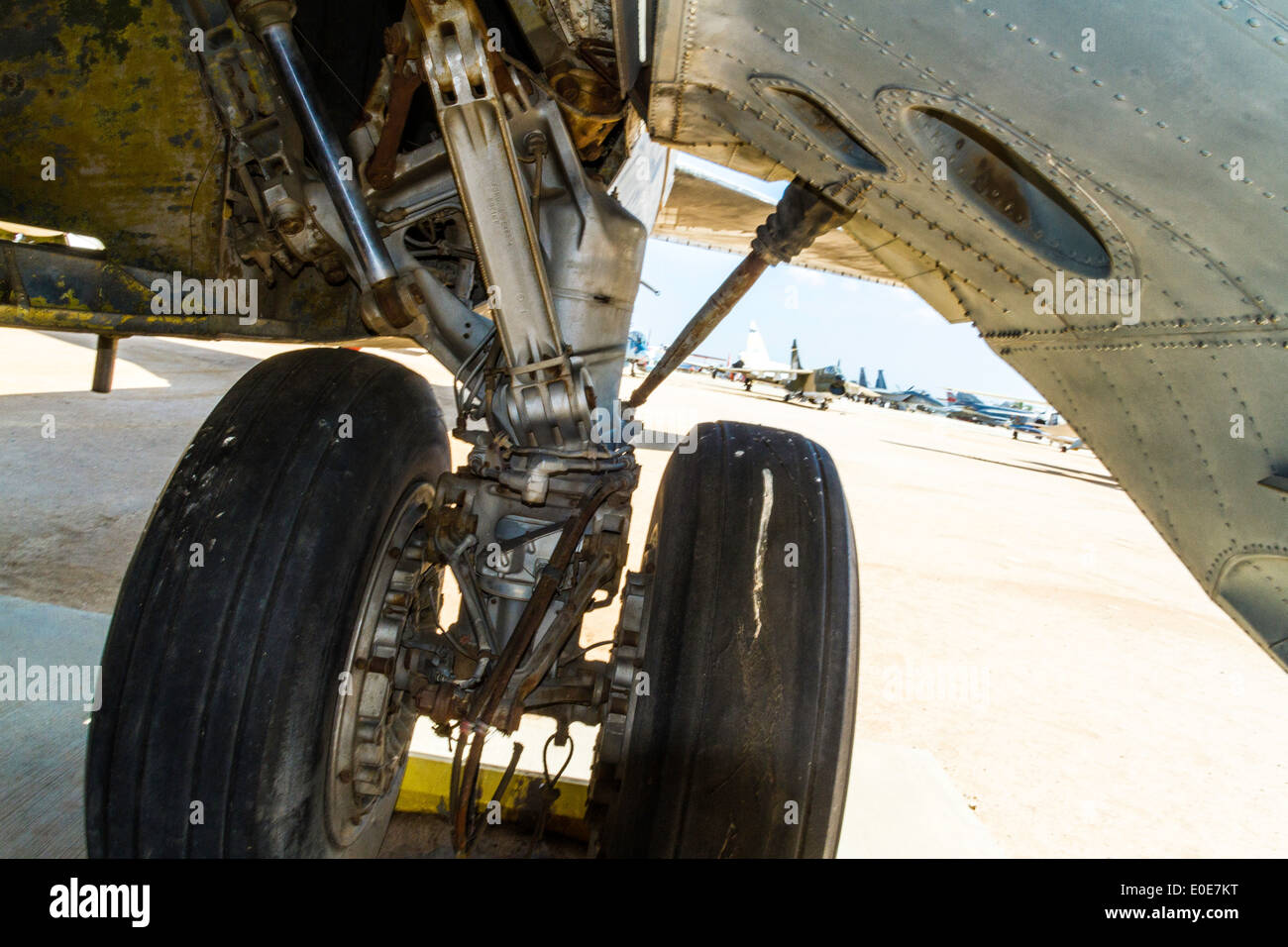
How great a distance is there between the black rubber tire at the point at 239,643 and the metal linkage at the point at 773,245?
0.87 metres

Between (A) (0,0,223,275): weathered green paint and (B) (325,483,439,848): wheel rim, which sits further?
(A) (0,0,223,275): weathered green paint

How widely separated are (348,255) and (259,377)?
342 millimetres

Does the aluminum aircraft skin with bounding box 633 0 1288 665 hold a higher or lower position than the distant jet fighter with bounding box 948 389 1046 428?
lower

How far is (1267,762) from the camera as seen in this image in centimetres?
321

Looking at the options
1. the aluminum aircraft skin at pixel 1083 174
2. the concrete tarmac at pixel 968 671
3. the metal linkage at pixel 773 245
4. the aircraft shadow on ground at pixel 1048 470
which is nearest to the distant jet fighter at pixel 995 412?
the aircraft shadow on ground at pixel 1048 470

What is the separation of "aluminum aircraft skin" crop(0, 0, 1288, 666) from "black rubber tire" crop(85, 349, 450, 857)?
3.11ft

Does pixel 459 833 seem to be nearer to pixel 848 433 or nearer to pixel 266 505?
pixel 266 505

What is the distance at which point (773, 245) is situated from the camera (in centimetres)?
201

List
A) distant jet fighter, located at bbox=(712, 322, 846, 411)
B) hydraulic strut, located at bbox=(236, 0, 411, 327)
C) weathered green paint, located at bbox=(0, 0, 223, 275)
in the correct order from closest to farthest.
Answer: hydraulic strut, located at bbox=(236, 0, 411, 327) → weathered green paint, located at bbox=(0, 0, 223, 275) → distant jet fighter, located at bbox=(712, 322, 846, 411)

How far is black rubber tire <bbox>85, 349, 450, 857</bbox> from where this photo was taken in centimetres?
144

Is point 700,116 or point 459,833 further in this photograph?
point 459,833

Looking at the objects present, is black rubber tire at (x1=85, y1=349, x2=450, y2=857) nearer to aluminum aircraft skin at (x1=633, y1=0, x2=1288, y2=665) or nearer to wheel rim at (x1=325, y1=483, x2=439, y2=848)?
wheel rim at (x1=325, y1=483, x2=439, y2=848)

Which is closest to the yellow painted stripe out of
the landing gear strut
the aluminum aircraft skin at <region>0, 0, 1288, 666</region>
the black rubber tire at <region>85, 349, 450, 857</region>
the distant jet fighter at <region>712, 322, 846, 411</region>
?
the landing gear strut
